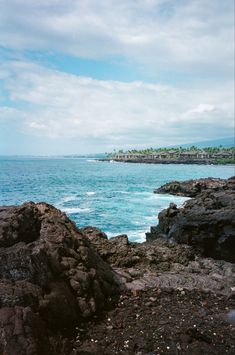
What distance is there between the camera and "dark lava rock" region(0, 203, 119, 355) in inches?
313

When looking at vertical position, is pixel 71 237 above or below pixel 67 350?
above

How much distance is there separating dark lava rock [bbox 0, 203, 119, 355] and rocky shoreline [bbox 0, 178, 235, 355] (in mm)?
23

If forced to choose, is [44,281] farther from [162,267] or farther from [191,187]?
[191,187]

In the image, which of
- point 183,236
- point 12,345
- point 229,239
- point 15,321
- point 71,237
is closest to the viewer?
point 12,345

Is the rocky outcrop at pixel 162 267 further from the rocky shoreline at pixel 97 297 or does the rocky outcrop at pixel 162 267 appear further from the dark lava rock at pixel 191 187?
the dark lava rock at pixel 191 187

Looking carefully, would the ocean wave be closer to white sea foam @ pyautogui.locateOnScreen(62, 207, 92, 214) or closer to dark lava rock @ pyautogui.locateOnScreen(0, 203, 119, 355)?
white sea foam @ pyautogui.locateOnScreen(62, 207, 92, 214)

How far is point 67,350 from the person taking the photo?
8.29 meters

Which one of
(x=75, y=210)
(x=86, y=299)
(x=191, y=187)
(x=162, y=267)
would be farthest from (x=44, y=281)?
(x=191, y=187)

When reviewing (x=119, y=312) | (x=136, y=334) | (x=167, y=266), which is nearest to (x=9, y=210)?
(x=119, y=312)

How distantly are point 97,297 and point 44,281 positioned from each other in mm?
1781

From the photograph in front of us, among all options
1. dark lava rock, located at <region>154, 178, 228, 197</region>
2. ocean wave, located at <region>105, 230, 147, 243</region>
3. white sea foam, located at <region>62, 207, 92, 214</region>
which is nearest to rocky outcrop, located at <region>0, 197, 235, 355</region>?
ocean wave, located at <region>105, 230, 147, 243</region>

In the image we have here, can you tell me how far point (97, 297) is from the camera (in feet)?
34.6

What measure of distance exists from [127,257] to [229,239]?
5826 mm

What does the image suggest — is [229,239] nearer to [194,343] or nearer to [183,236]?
[183,236]
